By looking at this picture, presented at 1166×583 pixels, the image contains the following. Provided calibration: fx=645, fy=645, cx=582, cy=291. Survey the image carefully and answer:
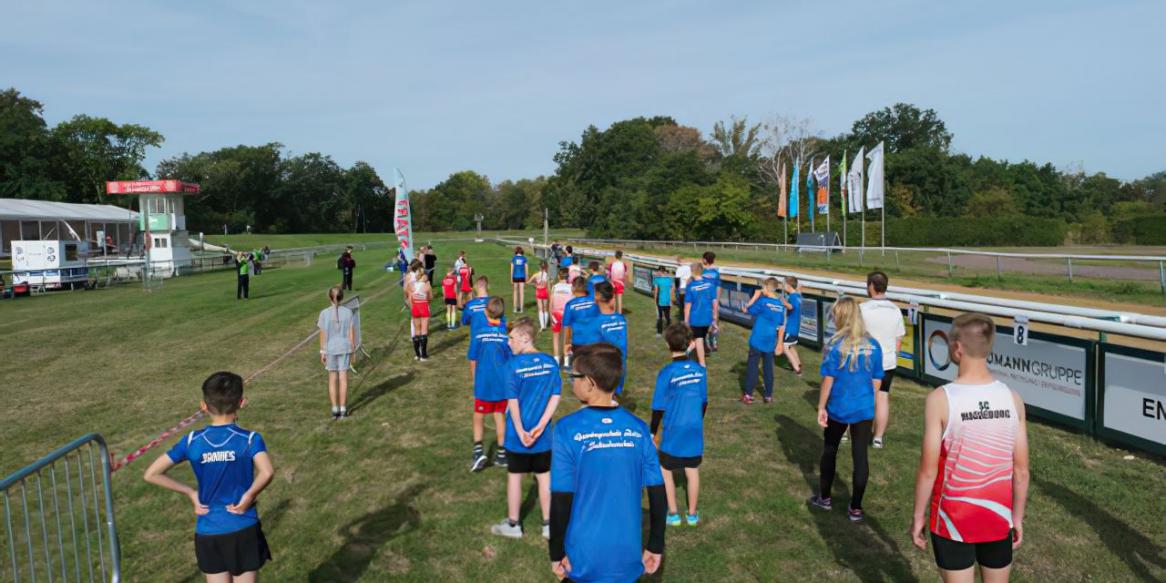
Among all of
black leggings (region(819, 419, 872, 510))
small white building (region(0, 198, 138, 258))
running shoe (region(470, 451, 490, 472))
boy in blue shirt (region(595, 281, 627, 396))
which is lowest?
running shoe (region(470, 451, 490, 472))

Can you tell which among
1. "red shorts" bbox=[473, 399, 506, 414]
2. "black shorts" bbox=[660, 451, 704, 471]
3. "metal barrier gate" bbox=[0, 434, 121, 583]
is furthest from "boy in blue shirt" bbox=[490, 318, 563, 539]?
"metal barrier gate" bbox=[0, 434, 121, 583]

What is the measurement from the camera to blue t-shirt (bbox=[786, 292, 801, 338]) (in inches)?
439

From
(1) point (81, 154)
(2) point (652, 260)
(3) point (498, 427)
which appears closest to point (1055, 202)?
(2) point (652, 260)

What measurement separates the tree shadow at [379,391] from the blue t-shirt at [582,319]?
4241mm

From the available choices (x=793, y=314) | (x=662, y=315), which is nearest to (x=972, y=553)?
(x=793, y=314)

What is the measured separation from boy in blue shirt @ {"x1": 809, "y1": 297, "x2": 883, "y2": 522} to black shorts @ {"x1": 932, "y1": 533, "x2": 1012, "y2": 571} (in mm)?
2224

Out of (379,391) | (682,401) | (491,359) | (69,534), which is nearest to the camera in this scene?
(682,401)

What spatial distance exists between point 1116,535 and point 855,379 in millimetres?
2673

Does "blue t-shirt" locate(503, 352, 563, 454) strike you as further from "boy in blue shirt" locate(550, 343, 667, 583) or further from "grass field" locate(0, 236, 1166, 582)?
"boy in blue shirt" locate(550, 343, 667, 583)

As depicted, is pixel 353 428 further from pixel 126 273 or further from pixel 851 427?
pixel 126 273

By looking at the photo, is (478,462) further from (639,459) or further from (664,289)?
(664,289)

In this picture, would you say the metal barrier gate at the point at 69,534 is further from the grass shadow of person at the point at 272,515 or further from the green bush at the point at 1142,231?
the green bush at the point at 1142,231

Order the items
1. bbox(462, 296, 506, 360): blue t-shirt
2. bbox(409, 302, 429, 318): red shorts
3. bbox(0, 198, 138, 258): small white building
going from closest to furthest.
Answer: bbox(462, 296, 506, 360): blue t-shirt → bbox(409, 302, 429, 318): red shorts → bbox(0, 198, 138, 258): small white building

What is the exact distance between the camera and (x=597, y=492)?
3033 millimetres
